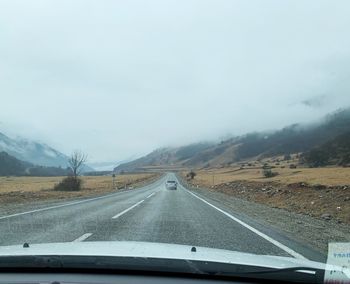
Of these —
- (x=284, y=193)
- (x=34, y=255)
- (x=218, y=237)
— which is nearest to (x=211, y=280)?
(x=34, y=255)

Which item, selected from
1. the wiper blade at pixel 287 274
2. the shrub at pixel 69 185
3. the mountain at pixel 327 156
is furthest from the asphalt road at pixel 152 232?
the mountain at pixel 327 156

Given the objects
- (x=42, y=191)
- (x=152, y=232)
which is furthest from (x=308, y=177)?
(x=152, y=232)

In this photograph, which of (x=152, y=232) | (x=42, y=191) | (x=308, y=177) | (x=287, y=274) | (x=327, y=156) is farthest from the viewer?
(x=327, y=156)

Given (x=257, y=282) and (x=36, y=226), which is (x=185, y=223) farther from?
(x=257, y=282)

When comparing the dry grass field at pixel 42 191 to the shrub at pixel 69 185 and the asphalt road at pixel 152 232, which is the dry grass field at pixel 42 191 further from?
the asphalt road at pixel 152 232

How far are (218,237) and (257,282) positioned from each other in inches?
328

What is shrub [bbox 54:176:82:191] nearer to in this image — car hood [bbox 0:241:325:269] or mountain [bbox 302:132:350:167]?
car hood [bbox 0:241:325:269]

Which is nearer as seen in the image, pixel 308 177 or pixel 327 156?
pixel 308 177

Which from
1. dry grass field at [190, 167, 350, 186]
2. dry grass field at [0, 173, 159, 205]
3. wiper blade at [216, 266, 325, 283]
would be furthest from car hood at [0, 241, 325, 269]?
dry grass field at [190, 167, 350, 186]

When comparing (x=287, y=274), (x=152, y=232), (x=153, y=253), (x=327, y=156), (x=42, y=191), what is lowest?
(x=152, y=232)

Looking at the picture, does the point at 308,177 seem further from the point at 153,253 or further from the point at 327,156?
the point at 327,156

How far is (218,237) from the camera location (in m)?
12.4

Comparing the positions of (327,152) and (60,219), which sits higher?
(327,152)

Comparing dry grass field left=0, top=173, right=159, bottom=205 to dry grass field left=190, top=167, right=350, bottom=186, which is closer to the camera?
dry grass field left=0, top=173, right=159, bottom=205
